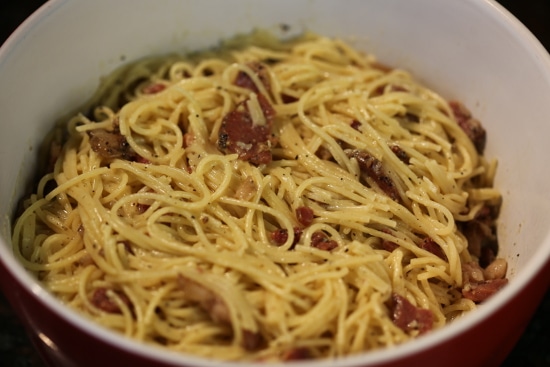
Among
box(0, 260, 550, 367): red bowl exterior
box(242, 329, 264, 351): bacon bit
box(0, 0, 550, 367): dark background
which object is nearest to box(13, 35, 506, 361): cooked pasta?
box(242, 329, 264, 351): bacon bit

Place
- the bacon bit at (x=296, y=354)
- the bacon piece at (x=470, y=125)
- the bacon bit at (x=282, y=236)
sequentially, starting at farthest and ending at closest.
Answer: the bacon piece at (x=470, y=125) → the bacon bit at (x=282, y=236) → the bacon bit at (x=296, y=354)

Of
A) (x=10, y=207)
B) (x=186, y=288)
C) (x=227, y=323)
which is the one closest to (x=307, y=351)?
(x=227, y=323)

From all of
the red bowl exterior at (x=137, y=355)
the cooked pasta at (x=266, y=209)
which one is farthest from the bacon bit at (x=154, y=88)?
the red bowl exterior at (x=137, y=355)

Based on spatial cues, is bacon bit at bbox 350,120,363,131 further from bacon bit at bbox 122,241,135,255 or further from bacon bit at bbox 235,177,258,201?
bacon bit at bbox 122,241,135,255

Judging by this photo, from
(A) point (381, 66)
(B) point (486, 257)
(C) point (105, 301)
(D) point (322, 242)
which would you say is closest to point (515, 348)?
(B) point (486, 257)

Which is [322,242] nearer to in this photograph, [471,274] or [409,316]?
[409,316]

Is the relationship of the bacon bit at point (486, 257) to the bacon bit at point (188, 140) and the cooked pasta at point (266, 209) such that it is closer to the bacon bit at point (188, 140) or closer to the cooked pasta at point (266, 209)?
the cooked pasta at point (266, 209)

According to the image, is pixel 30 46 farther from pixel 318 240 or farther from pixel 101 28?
pixel 318 240
